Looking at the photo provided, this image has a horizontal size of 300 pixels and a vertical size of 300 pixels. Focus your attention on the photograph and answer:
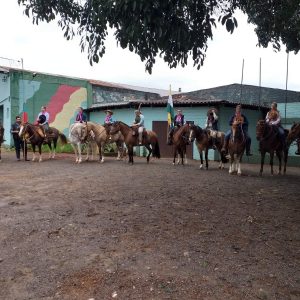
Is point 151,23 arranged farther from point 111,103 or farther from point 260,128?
point 111,103

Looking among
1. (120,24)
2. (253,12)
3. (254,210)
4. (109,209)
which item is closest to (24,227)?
(109,209)

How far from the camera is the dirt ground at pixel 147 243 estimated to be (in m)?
4.70

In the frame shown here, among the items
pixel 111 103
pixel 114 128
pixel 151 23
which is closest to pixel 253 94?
pixel 111 103

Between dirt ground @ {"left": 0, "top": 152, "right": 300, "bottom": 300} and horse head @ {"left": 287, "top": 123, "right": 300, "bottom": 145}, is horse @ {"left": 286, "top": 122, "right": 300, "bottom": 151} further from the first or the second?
dirt ground @ {"left": 0, "top": 152, "right": 300, "bottom": 300}

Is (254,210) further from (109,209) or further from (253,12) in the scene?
(253,12)

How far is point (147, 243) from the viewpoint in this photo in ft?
19.6

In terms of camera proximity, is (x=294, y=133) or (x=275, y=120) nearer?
(x=275, y=120)

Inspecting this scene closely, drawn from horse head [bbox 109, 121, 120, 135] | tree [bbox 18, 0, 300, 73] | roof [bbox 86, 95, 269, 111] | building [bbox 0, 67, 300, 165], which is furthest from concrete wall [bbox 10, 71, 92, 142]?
tree [bbox 18, 0, 300, 73]

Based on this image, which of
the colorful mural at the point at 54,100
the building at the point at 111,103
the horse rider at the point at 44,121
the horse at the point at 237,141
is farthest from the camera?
the colorful mural at the point at 54,100

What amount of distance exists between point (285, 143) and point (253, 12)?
7.18 m

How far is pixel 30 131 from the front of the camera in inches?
696

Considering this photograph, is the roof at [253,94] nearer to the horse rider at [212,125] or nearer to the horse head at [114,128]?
the horse rider at [212,125]

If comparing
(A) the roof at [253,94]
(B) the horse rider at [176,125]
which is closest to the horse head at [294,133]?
(B) the horse rider at [176,125]

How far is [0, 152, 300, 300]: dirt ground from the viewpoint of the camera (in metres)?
4.70
